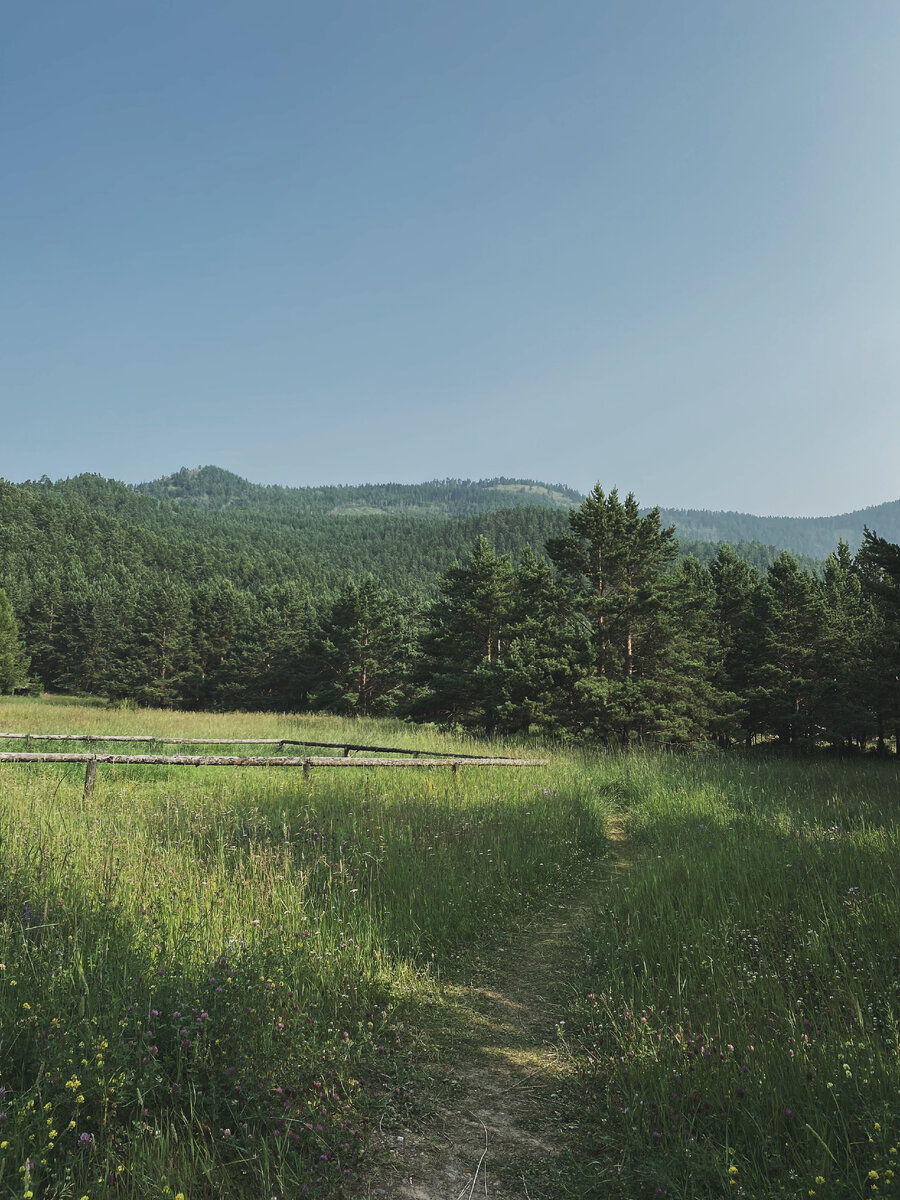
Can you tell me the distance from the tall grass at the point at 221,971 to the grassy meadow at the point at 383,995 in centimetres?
2

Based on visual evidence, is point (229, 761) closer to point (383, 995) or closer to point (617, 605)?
point (383, 995)

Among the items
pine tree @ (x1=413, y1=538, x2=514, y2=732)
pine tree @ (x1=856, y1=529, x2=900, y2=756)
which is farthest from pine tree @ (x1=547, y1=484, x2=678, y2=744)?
pine tree @ (x1=856, y1=529, x2=900, y2=756)

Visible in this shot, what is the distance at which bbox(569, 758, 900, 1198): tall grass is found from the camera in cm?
282

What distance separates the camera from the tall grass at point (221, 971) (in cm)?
285

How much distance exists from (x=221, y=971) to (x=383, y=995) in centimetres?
127

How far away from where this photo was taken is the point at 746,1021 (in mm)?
3957

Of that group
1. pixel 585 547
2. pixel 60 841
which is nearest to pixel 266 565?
pixel 585 547

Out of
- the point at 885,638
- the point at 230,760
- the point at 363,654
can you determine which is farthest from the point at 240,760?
the point at 363,654

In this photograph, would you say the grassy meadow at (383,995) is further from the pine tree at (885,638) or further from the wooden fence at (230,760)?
the pine tree at (885,638)

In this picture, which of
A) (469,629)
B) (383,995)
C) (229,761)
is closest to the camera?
(383,995)

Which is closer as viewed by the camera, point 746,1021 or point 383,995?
point 746,1021

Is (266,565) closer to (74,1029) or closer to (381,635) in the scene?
(381,635)

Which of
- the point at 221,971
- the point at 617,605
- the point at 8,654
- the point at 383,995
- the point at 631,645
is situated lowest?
the point at 8,654

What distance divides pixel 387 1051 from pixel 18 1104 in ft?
6.71
